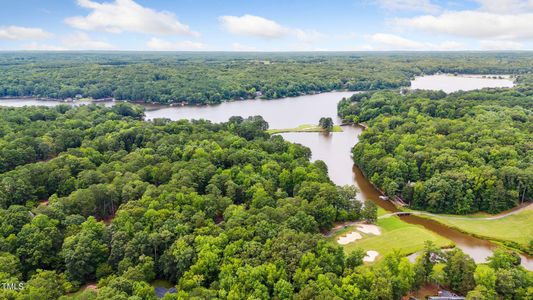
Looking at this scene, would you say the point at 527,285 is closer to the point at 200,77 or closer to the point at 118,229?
the point at 118,229

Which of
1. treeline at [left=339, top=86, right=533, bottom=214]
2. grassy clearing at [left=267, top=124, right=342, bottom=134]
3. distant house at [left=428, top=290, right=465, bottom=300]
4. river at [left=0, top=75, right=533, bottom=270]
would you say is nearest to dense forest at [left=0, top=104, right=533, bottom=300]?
distant house at [left=428, top=290, right=465, bottom=300]

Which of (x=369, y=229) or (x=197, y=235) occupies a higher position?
(x=197, y=235)

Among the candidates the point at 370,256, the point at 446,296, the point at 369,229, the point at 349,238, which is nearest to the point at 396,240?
the point at 369,229

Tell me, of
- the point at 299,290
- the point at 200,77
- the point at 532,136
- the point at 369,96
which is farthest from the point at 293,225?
the point at 200,77

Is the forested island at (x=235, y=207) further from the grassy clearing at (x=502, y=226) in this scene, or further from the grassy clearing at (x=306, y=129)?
the grassy clearing at (x=306, y=129)

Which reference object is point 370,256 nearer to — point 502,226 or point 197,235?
point 197,235
